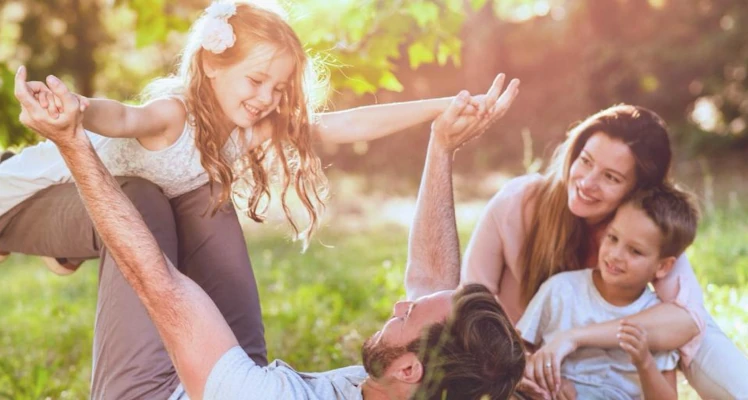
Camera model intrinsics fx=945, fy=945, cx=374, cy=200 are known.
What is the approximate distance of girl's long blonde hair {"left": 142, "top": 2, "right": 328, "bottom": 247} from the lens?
3.18 meters

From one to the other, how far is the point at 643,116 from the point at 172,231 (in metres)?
1.95

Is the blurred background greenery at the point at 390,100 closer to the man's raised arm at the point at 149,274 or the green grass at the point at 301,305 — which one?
the green grass at the point at 301,305

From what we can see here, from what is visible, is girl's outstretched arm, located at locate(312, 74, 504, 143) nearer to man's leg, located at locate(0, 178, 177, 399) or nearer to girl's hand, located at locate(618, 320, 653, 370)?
man's leg, located at locate(0, 178, 177, 399)

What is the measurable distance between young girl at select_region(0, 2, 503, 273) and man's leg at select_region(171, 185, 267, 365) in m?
0.06

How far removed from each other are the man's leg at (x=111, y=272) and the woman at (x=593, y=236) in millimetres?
1416

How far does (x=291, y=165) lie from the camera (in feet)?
11.5

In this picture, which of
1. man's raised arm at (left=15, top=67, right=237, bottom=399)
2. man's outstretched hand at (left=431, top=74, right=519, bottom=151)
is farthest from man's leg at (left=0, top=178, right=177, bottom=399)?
man's outstretched hand at (left=431, top=74, right=519, bottom=151)

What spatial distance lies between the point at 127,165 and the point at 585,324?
1.79m

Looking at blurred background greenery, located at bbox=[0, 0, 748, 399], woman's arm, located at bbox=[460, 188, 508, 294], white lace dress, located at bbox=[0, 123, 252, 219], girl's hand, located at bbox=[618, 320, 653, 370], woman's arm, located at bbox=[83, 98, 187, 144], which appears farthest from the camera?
blurred background greenery, located at bbox=[0, 0, 748, 399]

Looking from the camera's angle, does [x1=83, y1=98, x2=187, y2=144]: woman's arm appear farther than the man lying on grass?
Yes

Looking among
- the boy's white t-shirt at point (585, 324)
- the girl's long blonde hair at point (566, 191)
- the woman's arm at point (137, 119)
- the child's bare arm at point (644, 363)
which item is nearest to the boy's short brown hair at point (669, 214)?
the girl's long blonde hair at point (566, 191)

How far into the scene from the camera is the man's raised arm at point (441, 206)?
10.6ft

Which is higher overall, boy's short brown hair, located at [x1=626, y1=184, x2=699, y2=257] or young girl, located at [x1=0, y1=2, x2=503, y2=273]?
young girl, located at [x1=0, y1=2, x2=503, y2=273]

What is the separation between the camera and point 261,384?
2.38 m
